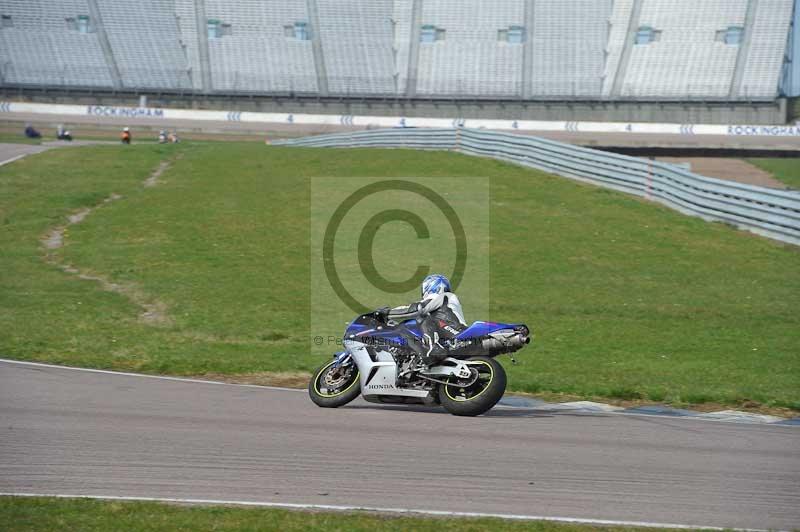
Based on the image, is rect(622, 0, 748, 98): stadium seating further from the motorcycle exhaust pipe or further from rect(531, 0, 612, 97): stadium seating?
the motorcycle exhaust pipe

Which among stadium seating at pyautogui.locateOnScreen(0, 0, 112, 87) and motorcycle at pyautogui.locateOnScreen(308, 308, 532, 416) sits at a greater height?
stadium seating at pyautogui.locateOnScreen(0, 0, 112, 87)

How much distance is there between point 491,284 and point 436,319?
8.23 metres

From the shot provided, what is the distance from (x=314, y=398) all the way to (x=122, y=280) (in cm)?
960

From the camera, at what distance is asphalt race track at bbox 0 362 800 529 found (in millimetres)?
7293

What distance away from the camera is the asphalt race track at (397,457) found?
729 centimetres

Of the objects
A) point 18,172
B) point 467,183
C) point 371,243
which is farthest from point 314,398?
point 18,172

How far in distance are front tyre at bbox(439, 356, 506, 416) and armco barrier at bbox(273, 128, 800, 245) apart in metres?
14.4

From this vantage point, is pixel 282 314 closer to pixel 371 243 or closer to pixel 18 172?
pixel 371 243

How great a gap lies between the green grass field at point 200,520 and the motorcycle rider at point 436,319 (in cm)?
381

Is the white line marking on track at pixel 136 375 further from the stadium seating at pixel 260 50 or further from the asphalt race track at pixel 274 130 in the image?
the stadium seating at pixel 260 50

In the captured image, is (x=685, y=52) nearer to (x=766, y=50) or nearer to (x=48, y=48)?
(x=766, y=50)

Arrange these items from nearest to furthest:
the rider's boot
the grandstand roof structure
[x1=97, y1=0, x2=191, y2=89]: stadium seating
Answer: the rider's boot → the grandstand roof structure → [x1=97, y1=0, x2=191, y2=89]: stadium seating

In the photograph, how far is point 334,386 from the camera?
1108cm

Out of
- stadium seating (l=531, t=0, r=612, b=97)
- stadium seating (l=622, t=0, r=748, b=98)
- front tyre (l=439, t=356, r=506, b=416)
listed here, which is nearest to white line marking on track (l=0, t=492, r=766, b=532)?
front tyre (l=439, t=356, r=506, b=416)
